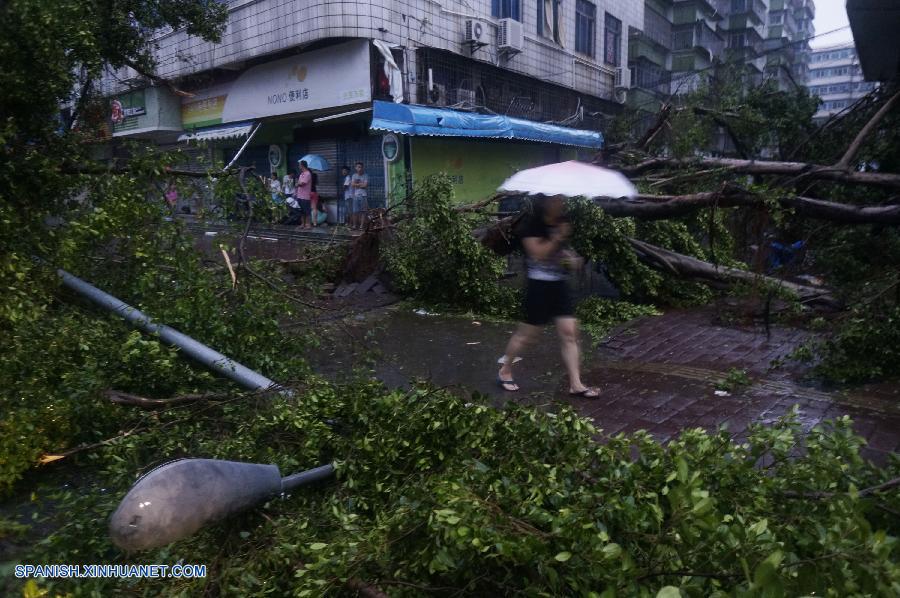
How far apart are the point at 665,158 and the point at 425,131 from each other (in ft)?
21.9

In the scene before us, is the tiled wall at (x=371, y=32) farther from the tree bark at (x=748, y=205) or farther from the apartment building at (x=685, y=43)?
the tree bark at (x=748, y=205)

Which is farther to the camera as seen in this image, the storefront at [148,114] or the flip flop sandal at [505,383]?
the storefront at [148,114]

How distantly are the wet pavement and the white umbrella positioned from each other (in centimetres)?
152

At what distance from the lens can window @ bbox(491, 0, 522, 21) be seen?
1727cm

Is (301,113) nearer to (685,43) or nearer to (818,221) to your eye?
(818,221)

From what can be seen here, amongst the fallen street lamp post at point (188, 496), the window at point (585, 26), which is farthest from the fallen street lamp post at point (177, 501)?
the window at point (585, 26)

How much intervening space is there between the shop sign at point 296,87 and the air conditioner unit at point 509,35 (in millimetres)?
4224

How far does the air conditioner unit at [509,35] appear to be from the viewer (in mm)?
16844

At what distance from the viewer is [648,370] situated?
5.62m

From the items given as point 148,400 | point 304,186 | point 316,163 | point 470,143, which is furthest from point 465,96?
point 148,400

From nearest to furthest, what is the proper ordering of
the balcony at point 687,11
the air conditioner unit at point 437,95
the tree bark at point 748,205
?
the tree bark at point 748,205 → the air conditioner unit at point 437,95 → the balcony at point 687,11

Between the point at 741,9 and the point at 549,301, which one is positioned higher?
the point at 741,9

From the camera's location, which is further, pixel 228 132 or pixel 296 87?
pixel 228 132

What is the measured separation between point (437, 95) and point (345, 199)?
359cm
